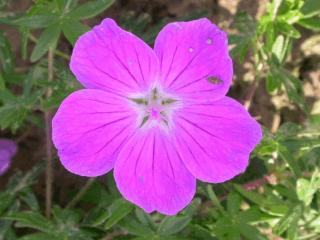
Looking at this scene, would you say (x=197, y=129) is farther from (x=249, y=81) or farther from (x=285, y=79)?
(x=249, y=81)

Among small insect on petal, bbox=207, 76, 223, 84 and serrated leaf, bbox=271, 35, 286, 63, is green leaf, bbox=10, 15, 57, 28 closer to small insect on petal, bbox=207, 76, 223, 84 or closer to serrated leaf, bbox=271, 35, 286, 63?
small insect on petal, bbox=207, 76, 223, 84

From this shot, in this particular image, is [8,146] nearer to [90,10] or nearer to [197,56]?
[90,10]

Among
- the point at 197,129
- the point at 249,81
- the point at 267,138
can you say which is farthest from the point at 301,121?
the point at 197,129

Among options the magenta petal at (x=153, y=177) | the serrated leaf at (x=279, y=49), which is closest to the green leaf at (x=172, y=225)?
the magenta petal at (x=153, y=177)

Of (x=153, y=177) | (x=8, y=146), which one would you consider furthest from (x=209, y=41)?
(x=8, y=146)

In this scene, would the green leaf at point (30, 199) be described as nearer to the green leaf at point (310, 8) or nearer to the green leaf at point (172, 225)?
the green leaf at point (172, 225)

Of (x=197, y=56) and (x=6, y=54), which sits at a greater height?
(x=197, y=56)

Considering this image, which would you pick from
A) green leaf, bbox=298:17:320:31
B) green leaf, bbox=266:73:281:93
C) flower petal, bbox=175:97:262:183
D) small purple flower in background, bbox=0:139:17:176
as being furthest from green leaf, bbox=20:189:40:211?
green leaf, bbox=298:17:320:31
